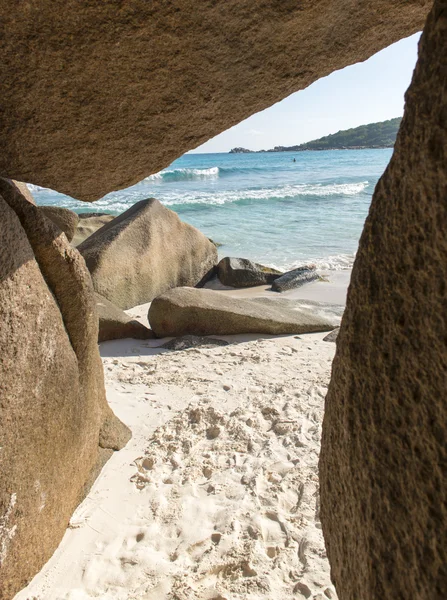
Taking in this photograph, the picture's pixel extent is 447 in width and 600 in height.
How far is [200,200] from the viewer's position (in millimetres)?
17516

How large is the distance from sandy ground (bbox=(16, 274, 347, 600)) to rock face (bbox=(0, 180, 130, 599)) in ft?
0.44

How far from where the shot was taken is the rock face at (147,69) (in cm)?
143

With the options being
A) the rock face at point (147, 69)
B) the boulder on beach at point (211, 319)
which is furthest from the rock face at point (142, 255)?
the rock face at point (147, 69)

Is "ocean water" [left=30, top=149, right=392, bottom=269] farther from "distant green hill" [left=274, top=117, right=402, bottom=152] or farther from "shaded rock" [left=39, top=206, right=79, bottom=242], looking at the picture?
"distant green hill" [left=274, top=117, right=402, bottom=152]

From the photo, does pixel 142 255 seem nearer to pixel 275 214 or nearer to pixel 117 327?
pixel 117 327

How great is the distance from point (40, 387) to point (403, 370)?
126cm

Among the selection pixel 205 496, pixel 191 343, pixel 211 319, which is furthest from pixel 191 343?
pixel 205 496

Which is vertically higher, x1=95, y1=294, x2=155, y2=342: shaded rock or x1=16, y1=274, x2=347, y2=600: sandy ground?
x1=95, y1=294, x2=155, y2=342: shaded rock

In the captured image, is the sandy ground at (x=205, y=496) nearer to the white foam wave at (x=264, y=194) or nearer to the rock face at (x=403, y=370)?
the rock face at (x=403, y=370)

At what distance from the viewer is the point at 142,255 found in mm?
5234

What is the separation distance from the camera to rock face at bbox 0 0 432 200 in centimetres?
143

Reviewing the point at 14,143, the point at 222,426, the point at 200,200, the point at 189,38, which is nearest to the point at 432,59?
the point at 189,38

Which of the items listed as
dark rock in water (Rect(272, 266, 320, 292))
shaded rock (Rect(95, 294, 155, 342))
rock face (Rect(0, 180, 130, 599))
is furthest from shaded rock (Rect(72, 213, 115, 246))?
rock face (Rect(0, 180, 130, 599))

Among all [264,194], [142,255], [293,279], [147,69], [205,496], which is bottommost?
[205,496]
